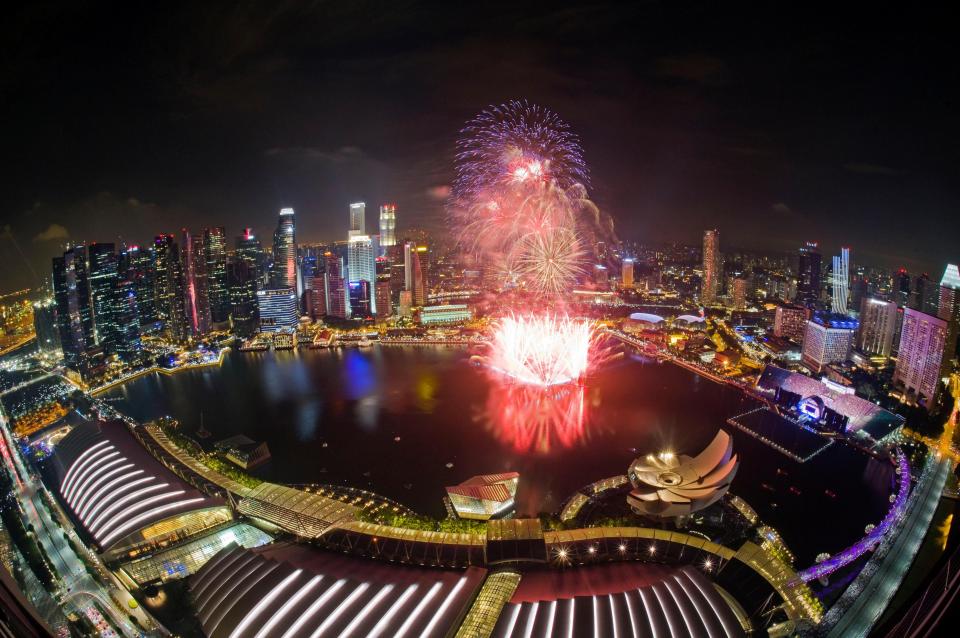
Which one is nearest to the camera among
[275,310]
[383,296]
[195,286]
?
[195,286]

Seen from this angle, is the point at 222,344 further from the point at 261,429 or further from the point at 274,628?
the point at 274,628

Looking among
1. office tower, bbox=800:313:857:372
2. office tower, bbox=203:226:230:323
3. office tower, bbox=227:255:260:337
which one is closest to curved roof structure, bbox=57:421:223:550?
office tower, bbox=227:255:260:337

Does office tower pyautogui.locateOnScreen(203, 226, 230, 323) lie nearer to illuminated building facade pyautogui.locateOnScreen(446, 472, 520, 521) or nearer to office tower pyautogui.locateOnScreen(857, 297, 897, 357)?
illuminated building facade pyautogui.locateOnScreen(446, 472, 520, 521)

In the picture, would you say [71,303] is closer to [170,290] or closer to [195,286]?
[170,290]

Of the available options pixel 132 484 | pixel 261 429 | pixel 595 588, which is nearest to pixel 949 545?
pixel 595 588

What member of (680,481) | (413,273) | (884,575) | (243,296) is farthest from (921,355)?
(243,296)
